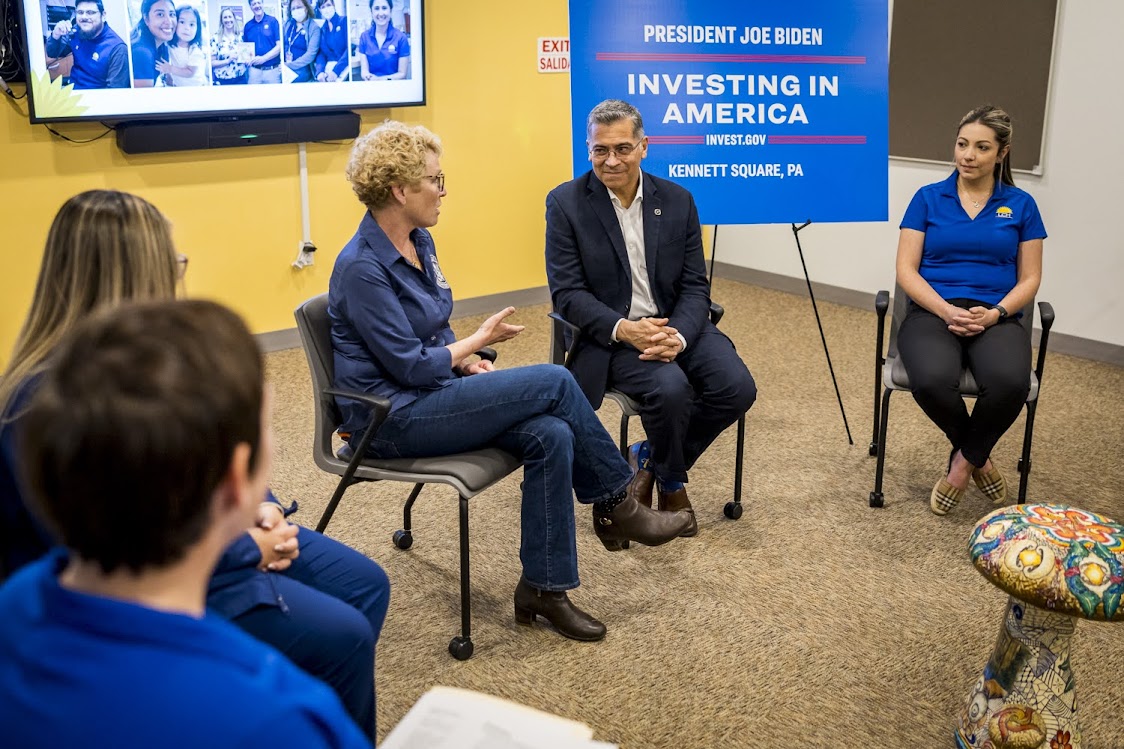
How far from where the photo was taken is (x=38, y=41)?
416 centimetres

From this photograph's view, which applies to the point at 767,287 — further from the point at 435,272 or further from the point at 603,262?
the point at 435,272

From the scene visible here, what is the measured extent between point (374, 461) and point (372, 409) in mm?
147

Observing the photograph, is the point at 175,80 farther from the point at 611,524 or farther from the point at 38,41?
the point at 611,524

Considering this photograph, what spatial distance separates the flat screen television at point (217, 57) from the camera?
4.24 m

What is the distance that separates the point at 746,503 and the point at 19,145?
323 centimetres

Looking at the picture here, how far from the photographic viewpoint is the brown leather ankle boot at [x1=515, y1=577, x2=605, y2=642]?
263 cm

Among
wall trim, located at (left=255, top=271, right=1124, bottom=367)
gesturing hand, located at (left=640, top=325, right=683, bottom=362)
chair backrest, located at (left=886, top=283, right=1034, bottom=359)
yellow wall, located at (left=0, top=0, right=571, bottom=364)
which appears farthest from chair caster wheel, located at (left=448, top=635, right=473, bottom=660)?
yellow wall, located at (left=0, top=0, right=571, bottom=364)

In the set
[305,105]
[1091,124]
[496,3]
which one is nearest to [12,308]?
[305,105]

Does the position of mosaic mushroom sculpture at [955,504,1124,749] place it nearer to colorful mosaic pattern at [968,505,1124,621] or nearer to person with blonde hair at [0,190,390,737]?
colorful mosaic pattern at [968,505,1124,621]

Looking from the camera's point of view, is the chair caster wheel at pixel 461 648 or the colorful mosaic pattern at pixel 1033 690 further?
the chair caster wheel at pixel 461 648

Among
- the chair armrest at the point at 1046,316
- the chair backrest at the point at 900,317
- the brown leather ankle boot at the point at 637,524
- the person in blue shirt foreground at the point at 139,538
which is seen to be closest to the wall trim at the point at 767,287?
the chair backrest at the point at 900,317

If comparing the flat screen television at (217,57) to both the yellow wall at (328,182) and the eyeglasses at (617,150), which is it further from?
the eyeglasses at (617,150)

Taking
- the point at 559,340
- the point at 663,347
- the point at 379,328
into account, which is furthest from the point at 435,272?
the point at 663,347

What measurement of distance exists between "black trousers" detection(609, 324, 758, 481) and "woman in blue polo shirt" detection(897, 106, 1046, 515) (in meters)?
0.60
